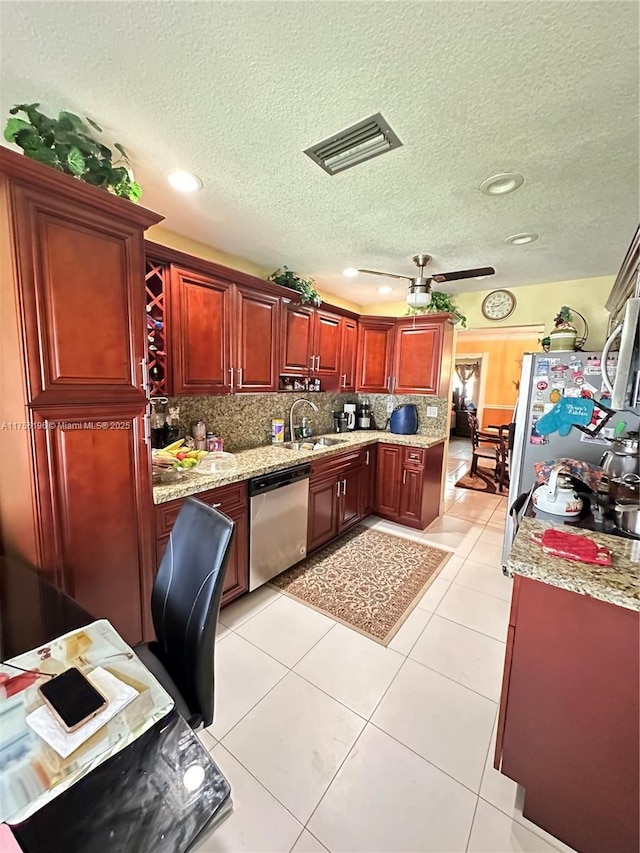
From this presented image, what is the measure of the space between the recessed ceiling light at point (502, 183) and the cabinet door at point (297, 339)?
63.7 inches

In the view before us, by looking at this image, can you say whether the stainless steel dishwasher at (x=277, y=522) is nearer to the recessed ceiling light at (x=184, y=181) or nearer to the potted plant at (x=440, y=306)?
the recessed ceiling light at (x=184, y=181)

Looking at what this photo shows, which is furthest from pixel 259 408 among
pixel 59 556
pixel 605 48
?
pixel 605 48

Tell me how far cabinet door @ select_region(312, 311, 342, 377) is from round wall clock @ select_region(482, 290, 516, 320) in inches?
62.1

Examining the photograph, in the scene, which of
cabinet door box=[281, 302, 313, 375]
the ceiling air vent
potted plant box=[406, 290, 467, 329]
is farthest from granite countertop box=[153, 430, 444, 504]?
the ceiling air vent

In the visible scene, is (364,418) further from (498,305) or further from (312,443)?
(498,305)

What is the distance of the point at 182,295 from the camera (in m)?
2.12

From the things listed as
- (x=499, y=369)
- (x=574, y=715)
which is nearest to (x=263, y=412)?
(x=574, y=715)

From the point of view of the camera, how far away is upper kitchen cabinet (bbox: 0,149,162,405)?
3.87 ft

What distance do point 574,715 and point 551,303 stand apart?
336 cm

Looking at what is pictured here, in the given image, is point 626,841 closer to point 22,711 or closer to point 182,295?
point 22,711

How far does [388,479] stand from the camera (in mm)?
3617

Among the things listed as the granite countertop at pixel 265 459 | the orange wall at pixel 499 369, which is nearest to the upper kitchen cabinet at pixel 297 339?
the granite countertop at pixel 265 459

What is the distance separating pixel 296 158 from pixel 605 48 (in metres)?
1.11

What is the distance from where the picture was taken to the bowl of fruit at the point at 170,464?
1.88 metres
